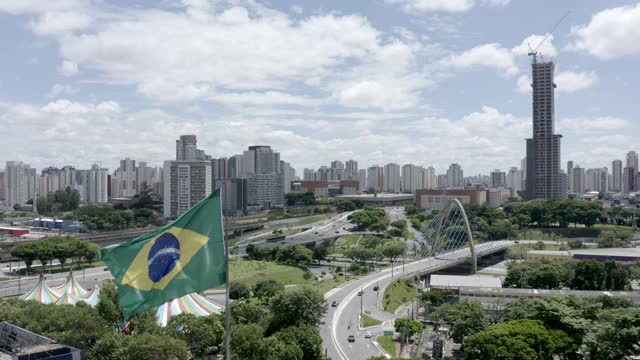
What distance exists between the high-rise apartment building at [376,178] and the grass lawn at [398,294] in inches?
4773

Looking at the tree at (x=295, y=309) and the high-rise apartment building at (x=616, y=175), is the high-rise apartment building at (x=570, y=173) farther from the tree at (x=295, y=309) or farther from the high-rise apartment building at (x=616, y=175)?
the tree at (x=295, y=309)

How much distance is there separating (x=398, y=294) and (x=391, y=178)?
125206 millimetres

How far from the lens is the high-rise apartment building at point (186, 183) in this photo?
265 ft

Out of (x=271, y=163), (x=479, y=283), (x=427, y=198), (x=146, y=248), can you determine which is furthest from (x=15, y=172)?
(x=146, y=248)

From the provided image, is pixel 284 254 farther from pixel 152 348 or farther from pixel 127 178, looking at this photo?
pixel 127 178

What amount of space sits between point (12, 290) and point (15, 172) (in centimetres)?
8717

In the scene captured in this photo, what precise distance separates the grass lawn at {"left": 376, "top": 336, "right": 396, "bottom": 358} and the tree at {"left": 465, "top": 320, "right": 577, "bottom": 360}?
4855mm

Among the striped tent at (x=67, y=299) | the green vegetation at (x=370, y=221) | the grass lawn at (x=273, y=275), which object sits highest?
the green vegetation at (x=370, y=221)

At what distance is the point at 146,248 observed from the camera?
327 inches

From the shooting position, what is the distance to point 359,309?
105 ft

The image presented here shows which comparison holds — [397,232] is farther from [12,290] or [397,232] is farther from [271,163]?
[271,163]

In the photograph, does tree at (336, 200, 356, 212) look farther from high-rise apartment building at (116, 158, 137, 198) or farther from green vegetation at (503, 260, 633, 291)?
high-rise apartment building at (116, 158, 137, 198)

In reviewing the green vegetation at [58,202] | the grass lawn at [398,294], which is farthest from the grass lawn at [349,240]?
the green vegetation at [58,202]

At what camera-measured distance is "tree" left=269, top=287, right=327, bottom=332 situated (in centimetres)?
2311
